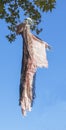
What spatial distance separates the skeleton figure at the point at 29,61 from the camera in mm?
8273

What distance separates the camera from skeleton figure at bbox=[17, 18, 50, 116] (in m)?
8.27

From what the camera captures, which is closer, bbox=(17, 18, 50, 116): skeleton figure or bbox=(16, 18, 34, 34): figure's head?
bbox=(17, 18, 50, 116): skeleton figure

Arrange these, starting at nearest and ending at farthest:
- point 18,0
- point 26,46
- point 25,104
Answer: point 25,104 < point 26,46 < point 18,0

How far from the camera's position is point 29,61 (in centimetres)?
853

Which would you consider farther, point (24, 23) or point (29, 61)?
point (24, 23)

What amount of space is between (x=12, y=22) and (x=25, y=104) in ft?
32.3

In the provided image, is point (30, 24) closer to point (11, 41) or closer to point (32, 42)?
point (32, 42)

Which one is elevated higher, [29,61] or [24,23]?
[24,23]

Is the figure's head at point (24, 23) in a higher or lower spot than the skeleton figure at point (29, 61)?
higher

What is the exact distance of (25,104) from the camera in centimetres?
825

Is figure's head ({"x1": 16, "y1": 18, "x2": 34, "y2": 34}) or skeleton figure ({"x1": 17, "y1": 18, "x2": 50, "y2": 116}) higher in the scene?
figure's head ({"x1": 16, "y1": 18, "x2": 34, "y2": 34})

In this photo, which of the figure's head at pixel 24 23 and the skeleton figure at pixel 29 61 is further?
the figure's head at pixel 24 23

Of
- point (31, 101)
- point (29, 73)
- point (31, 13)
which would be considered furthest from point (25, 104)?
point (31, 13)

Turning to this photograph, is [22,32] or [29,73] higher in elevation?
[22,32]
